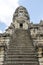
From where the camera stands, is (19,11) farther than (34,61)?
Yes

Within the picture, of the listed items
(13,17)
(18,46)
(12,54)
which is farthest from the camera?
(13,17)

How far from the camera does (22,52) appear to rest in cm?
1684

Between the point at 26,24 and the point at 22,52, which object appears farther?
the point at 26,24

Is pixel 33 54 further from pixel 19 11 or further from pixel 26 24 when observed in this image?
pixel 19 11

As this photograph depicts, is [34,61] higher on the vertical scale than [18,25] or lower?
lower

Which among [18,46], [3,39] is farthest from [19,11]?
[18,46]

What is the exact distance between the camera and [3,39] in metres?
26.7

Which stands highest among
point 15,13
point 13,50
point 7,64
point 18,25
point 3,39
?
point 15,13

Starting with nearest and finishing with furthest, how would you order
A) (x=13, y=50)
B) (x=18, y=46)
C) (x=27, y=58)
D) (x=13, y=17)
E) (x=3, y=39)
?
(x=27, y=58), (x=13, y=50), (x=18, y=46), (x=3, y=39), (x=13, y=17)

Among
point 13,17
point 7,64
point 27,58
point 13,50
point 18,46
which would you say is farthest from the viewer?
point 13,17

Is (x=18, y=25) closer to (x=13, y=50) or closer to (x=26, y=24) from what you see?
(x=26, y=24)

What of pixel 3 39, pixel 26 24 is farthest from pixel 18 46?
pixel 26 24

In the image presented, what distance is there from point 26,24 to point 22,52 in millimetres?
20921

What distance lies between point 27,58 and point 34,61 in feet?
1.99
